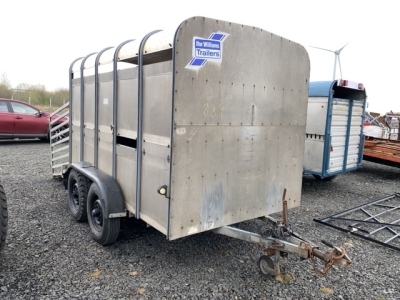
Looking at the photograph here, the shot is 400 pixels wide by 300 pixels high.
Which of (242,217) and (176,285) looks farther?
(242,217)

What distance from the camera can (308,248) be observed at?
300 cm

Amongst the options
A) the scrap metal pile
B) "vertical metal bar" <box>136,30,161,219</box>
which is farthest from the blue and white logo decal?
the scrap metal pile

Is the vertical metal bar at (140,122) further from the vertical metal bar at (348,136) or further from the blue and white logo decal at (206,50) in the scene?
the vertical metal bar at (348,136)

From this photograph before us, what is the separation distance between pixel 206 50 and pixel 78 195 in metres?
2.86

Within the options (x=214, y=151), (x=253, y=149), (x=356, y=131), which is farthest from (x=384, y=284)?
(x=356, y=131)

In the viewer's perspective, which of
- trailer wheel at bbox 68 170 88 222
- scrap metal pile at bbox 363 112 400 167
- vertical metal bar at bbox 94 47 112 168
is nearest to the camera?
vertical metal bar at bbox 94 47 112 168

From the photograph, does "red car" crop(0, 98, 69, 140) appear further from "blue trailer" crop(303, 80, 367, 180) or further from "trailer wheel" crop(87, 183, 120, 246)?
"blue trailer" crop(303, 80, 367, 180)

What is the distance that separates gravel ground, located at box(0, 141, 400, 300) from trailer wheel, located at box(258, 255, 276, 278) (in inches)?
2.5

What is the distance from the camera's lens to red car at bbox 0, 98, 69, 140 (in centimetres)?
1208

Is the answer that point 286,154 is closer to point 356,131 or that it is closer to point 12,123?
point 356,131

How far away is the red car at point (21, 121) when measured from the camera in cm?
1208

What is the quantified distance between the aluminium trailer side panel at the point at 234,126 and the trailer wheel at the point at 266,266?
0.48 metres

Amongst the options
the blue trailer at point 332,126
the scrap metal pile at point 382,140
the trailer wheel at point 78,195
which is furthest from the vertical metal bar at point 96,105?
the scrap metal pile at point 382,140

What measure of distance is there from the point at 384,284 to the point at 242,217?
1522mm
